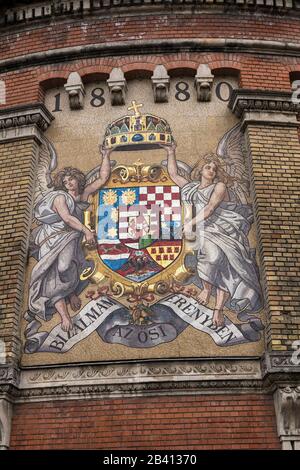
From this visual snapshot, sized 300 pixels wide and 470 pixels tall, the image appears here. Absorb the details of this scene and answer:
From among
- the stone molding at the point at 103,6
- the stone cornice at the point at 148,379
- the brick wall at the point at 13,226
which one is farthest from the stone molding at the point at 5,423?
the stone molding at the point at 103,6

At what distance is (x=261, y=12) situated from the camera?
35.1 feet

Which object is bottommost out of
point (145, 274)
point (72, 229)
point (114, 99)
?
point (145, 274)

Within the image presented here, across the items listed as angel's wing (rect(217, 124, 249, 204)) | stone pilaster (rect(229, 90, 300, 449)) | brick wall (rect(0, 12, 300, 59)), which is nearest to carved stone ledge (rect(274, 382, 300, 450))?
stone pilaster (rect(229, 90, 300, 449))

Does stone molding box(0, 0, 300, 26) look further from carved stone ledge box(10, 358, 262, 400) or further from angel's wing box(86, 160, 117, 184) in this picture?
carved stone ledge box(10, 358, 262, 400)

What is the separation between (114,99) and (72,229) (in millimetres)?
2573

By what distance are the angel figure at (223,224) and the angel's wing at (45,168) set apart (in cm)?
199

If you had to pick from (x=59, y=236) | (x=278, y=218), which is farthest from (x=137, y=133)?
(x=278, y=218)

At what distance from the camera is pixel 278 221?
28.9 ft

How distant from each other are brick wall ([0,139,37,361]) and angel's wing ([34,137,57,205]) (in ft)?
0.41

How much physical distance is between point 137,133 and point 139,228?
179 centimetres

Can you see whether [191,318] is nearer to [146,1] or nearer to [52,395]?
[52,395]
